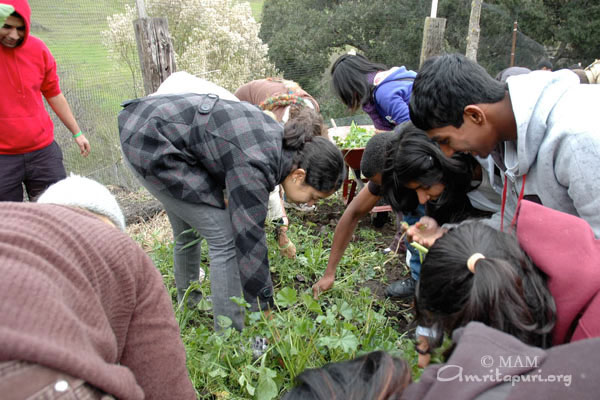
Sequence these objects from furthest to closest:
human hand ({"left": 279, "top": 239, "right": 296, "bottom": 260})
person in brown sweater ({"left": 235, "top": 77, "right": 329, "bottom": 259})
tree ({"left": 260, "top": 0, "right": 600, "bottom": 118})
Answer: tree ({"left": 260, "top": 0, "right": 600, "bottom": 118}) → human hand ({"left": 279, "top": 239, "right": 296, "bottom": 260}) → person in brown sweater ({"left": 235, "top": 77, "right": 329, "bottom": 259})

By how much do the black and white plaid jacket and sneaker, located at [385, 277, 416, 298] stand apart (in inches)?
43.4

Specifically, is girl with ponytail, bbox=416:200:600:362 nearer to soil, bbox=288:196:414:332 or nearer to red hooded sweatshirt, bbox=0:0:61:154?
soil, bbox=288:196:414:332

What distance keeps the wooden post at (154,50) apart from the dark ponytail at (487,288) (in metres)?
3.33

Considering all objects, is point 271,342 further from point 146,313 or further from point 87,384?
point 87,384

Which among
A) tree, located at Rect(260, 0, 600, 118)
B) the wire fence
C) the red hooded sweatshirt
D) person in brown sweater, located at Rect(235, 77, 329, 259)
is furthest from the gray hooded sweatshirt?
tree, located at Rect(260, 0, 600, 118)

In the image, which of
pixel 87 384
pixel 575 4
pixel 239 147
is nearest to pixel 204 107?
pixel 239 147

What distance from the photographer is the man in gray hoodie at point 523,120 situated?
150 centimetres

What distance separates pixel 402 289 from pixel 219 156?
1.58m

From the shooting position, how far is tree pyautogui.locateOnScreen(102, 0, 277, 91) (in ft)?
25.3

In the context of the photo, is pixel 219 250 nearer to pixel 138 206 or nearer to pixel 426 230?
pixel 426 230

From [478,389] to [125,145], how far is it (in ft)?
5.82

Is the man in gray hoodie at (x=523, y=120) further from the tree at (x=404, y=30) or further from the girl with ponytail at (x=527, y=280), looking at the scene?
the tree at (x=404, y=30)

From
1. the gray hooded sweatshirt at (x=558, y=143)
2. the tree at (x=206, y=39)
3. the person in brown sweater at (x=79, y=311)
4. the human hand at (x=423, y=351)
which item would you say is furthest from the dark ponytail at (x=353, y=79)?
the tree at (x=206, y=39)

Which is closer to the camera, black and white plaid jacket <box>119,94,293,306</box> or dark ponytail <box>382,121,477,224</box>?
black and white plaid jacket <box>119,94,293,306</box>
